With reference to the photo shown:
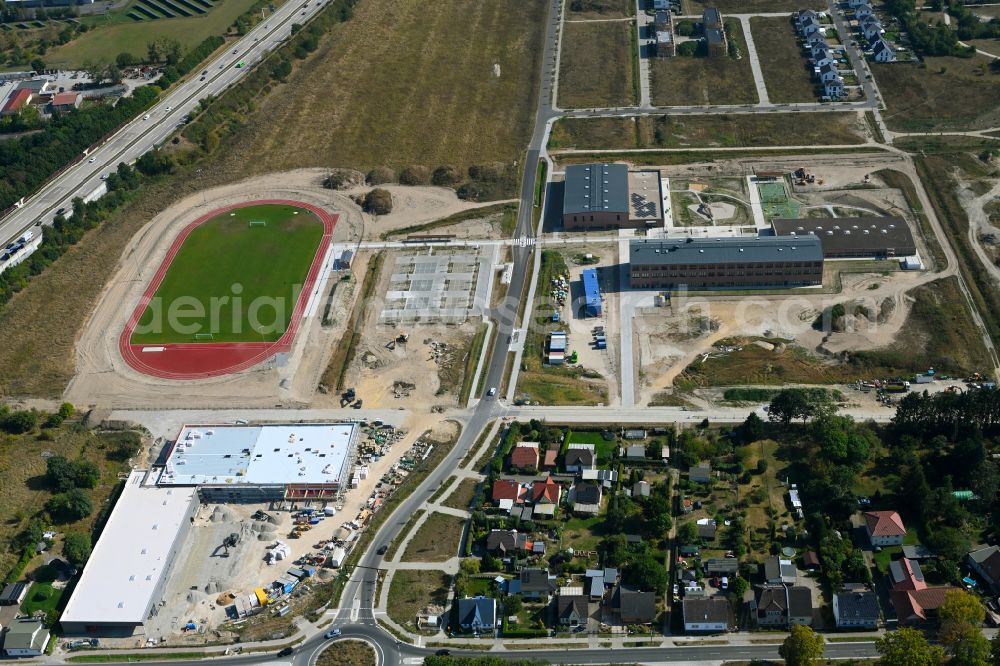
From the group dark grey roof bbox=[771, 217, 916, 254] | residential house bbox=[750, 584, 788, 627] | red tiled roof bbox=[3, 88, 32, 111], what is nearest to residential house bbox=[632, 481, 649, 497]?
residential house bbox=[750, 584, 788, 627]

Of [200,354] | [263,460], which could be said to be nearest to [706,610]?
[263,460]

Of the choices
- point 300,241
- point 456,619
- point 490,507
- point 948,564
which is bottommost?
point 456,619

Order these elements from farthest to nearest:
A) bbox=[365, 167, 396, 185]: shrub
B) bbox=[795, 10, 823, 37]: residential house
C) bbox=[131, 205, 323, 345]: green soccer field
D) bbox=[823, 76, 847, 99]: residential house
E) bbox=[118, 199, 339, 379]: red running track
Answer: bbox=[795, 10, 823, 37]: residential house
bbox=[823, 76, 847, 99]: residential house
bbox=[365, 167, 396, 185]: shrub
bbox=[131, 205, 323, 345]: green soccer field
bbox=[118, 199, 339, 379]: red running track

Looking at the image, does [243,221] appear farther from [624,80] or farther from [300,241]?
[624,80]

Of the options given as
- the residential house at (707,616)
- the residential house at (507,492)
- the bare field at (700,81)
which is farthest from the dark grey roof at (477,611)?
the bare field at (700,81)

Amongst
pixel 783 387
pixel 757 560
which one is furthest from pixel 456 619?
pixel 783 387

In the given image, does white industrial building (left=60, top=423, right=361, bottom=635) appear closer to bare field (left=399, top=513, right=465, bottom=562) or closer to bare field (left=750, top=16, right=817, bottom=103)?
bare field (left=399, top=513, right=465, bottom=562)
